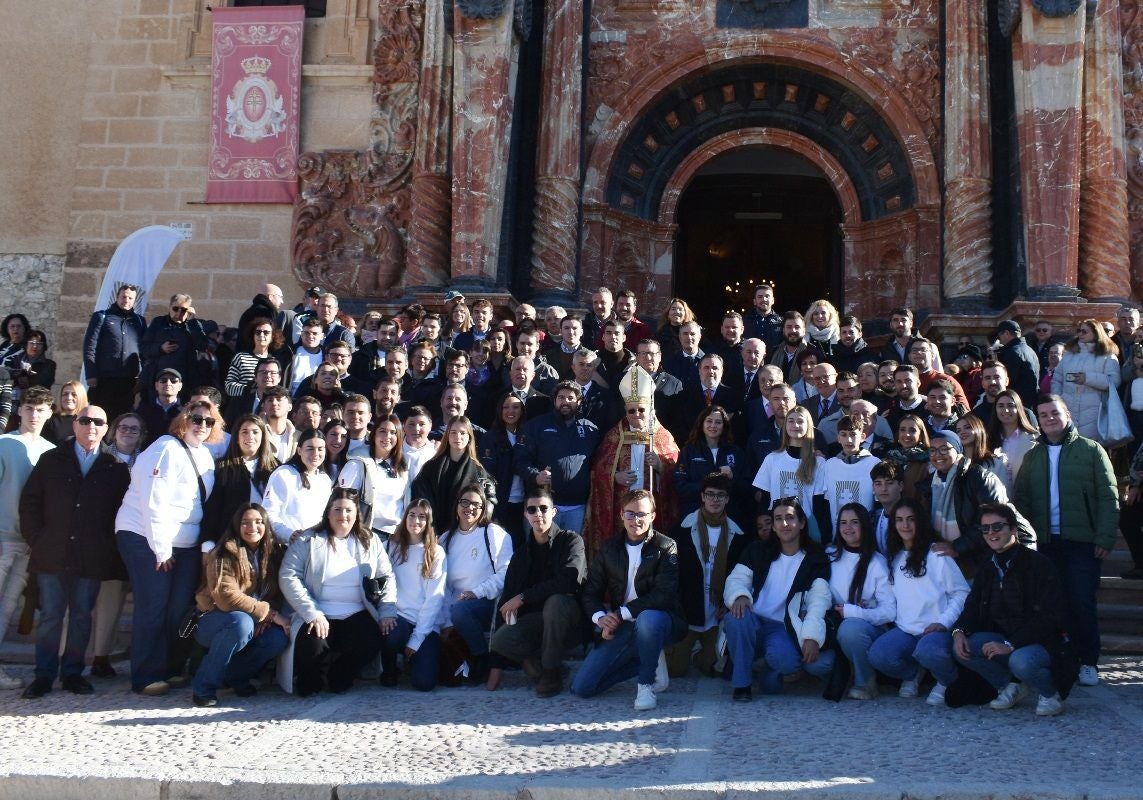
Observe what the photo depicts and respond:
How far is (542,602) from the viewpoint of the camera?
7.78m

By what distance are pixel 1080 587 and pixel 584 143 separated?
26.0 ft

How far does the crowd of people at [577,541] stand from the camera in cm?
736

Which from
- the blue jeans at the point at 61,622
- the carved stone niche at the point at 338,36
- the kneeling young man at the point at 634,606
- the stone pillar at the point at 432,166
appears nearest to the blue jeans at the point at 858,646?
the kneeling young man at the point at 634,606

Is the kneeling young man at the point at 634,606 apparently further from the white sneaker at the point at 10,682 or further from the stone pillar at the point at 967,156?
the stone pillar at the point at 967,156

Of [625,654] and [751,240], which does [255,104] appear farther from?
[625,654]

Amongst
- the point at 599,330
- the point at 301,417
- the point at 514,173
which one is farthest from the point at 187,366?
the point at 514,173

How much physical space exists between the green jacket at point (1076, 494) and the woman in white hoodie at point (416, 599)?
366 centimetres

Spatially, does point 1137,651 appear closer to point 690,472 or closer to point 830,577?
point 830,577

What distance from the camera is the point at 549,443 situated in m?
8.74

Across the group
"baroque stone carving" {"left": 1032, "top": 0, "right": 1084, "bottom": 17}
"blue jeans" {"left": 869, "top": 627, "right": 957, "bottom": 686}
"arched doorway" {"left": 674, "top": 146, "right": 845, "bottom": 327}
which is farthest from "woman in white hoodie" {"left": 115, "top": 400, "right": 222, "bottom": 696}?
"arched doorway" {"left": 674, "top": 146, "right": 845, "bottom": 327}

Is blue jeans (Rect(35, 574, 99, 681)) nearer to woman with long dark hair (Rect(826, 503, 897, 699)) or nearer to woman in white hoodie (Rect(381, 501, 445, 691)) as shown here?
woman in white hoodie (Rect(381, 501, 445, 691))

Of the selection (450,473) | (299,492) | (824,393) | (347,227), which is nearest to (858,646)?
(824,393)

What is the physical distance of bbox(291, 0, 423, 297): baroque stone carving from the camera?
14109 millimetres

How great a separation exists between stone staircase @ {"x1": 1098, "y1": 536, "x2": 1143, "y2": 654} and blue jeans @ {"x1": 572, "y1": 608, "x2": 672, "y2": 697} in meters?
3.11
